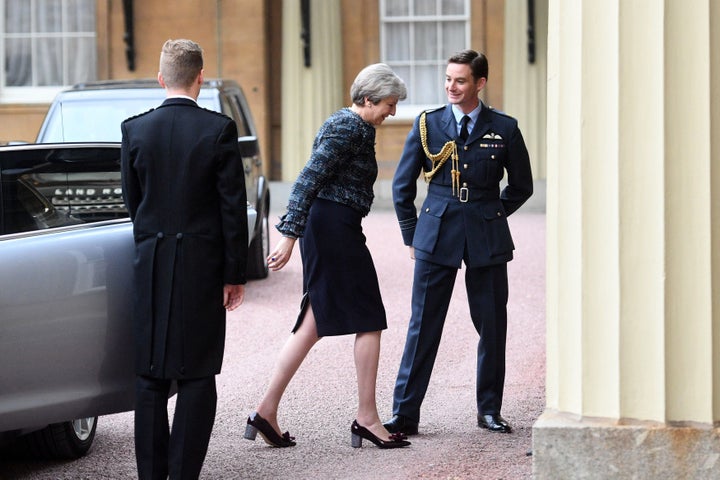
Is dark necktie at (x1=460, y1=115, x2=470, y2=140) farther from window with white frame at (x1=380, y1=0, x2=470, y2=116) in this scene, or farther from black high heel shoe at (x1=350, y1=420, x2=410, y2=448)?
window with white frame at (x1=380, y1=0, x2=470, y2=116)

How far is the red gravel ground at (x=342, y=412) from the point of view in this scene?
5.96 metres

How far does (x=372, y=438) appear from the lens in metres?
6.27

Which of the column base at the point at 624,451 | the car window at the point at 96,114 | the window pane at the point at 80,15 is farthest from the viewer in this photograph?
the window pane at the point at 80,15

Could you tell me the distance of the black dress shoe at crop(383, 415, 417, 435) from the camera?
653 centimetres

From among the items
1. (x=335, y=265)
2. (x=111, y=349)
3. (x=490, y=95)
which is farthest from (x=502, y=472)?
(x=490, y=95)

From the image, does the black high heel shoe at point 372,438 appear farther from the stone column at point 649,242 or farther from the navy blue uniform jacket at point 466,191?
the stone column at point 649,242

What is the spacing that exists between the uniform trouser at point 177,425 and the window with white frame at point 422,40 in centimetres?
1577

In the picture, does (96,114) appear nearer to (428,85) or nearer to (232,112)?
(232,112)

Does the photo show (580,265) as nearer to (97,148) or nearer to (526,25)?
(97,148)

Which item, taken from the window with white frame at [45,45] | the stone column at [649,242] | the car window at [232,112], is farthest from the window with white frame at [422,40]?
the stone column at [649,242]

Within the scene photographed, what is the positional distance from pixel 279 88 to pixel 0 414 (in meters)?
16.4

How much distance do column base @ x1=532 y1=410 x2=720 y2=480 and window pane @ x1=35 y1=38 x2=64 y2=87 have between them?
1778 centimetres

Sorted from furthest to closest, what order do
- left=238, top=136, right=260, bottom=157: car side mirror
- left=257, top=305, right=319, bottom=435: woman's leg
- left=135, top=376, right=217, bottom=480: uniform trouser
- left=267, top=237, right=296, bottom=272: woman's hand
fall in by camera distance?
left=238, top=136, right=260, bottom=157: car side mirror < left=257, top=305, right=319, bottom=435: woman's leg < left=267, top=237, right=296, bottom=272: woman's hand < left=135, top=376, right=217, bottom=480: uniform trouser

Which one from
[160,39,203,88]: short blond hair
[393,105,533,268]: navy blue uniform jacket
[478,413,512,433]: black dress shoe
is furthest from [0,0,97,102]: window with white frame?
[160,39,203,88]: short blond hair
